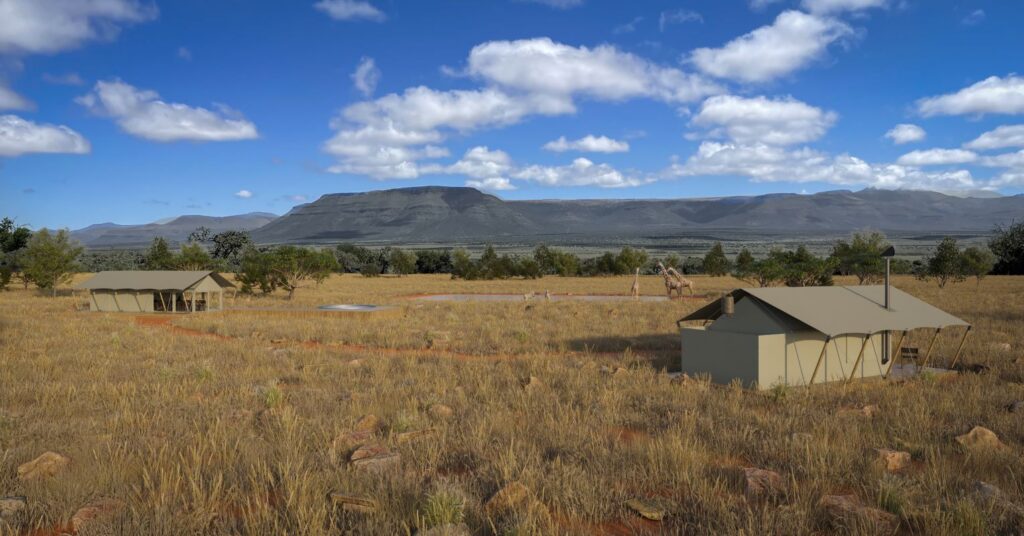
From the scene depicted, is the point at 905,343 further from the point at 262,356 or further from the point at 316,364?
the point at 262,356

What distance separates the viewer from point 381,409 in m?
10.8

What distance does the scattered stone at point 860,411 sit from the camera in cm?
1019

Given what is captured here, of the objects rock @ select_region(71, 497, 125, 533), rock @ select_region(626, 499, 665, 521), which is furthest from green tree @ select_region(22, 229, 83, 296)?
rock @ select_region(626, 499, 665, 521)

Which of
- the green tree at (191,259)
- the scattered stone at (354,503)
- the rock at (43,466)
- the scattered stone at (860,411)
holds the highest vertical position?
the green tree at (191,259)

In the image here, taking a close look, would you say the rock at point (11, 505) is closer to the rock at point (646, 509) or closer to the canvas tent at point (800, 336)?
the rock at point (646, 509)

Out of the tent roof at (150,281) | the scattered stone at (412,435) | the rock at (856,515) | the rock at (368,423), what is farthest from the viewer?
the tent roof at (150,281)

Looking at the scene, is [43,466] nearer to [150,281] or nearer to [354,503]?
[354,503]

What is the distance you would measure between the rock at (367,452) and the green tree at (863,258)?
113ft

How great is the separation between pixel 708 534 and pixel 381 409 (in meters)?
6.26

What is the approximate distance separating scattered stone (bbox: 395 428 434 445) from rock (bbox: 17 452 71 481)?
3.75m

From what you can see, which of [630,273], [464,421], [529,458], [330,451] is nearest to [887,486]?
[529,458]

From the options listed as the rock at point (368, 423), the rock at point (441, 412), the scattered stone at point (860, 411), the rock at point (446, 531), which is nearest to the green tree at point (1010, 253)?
the scattered stone at point (860, 411)

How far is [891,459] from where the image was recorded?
25.3 ft

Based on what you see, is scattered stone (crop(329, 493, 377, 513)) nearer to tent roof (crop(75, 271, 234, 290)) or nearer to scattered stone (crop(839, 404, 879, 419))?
scattered stone (crop(839, 404, 879, 419))
